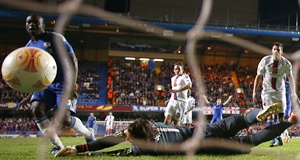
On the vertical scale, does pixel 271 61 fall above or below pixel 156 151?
above

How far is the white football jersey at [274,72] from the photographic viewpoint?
21.6 feet

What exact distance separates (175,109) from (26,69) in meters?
4.97

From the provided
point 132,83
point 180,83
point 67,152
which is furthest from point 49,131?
point 132,83

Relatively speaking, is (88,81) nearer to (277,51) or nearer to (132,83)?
(132,83)

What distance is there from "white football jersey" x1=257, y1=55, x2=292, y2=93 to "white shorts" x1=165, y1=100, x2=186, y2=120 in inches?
90.5

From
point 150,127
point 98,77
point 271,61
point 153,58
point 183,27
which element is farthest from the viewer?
point 153,58

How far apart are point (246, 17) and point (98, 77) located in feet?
34.8

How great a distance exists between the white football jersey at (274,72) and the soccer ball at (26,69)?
3947mm

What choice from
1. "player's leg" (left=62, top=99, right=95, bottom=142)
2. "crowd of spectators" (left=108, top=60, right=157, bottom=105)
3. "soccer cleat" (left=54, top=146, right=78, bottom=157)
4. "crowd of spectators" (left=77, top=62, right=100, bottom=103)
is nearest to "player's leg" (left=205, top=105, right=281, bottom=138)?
"soccer cleat" (left=54, top=146, right=78, bottom=157)

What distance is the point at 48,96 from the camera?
491 cm

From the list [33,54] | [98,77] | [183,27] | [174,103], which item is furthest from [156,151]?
[98,77]

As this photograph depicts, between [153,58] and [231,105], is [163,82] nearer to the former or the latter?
[153,58]

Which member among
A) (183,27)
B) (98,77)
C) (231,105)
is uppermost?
(183,27)

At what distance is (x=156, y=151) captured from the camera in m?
4.39
